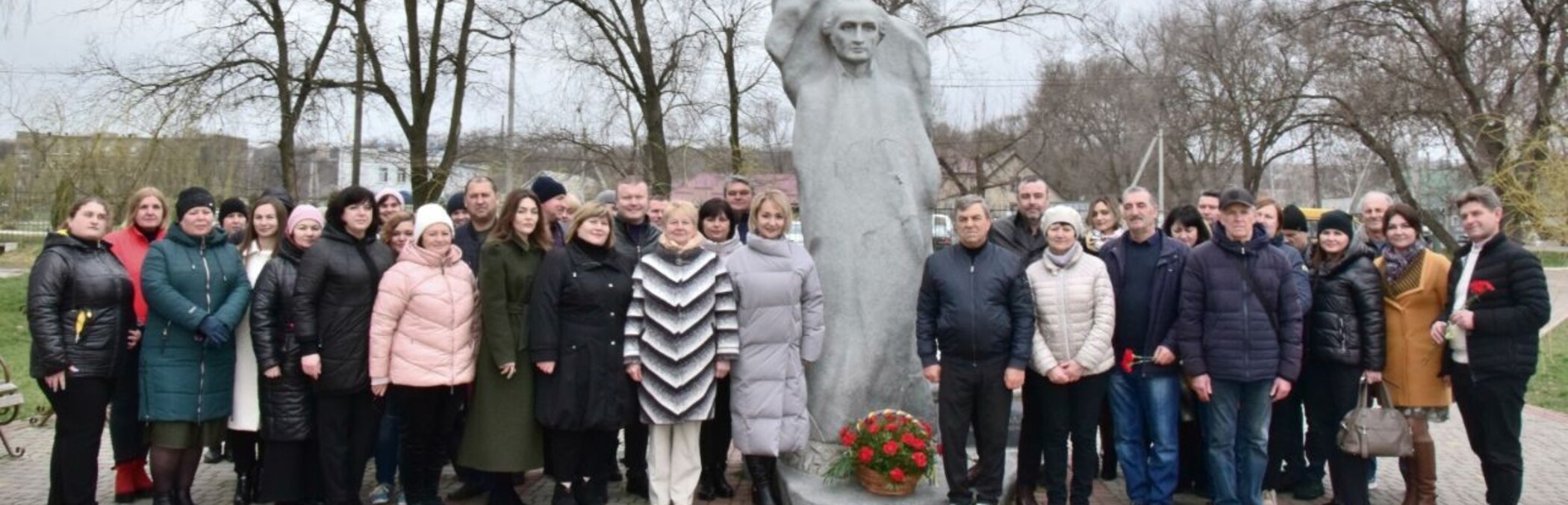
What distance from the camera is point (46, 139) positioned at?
19422mm

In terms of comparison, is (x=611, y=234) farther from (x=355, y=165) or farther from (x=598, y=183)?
(x=598, y=183)

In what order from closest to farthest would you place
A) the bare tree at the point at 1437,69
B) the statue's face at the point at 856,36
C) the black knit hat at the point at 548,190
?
the statue's face at the point at 856,36, the black knit hat at the point at 548,190, the bare tree at the point at 1437,69

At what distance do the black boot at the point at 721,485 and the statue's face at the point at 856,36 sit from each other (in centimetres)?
237

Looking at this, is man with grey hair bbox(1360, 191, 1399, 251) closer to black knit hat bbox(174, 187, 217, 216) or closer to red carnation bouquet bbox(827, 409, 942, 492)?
red carnation bouquet bbox(827, 409, 942, 492)

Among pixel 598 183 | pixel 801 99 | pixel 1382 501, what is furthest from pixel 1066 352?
pixel 598 183

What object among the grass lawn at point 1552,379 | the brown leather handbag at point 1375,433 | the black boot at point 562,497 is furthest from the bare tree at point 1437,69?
the black boot at point 562,497

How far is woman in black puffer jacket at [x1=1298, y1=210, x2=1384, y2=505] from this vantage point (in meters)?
5.57

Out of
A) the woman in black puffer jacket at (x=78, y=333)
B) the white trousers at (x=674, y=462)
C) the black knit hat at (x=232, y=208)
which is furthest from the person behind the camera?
the black knit hat at (x=232, y=208)

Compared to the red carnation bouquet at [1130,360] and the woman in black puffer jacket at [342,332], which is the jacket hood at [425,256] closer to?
the woman in black puffer jacket at [342,332]

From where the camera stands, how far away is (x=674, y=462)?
569 centimetres

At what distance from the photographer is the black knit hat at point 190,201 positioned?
549 centimetres

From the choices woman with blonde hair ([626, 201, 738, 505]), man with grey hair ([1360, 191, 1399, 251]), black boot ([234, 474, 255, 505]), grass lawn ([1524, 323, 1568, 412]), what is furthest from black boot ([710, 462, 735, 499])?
grass lawn ([1524, 323, 1568, 412])

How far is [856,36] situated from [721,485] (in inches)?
102

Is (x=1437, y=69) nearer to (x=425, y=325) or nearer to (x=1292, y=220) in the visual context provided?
(x=1292, y=220)
